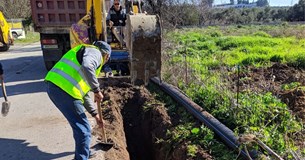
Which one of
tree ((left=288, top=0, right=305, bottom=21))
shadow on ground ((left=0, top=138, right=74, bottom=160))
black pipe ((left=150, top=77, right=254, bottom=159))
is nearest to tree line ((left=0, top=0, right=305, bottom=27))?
tree ((left=288, top=0, right=305, bottom=21))

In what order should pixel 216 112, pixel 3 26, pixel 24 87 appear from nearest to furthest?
pixel 216 112
pixel 3 26
pixel 24 87

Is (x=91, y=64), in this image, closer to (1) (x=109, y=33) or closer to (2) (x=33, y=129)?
(2) (x=33, y=129)

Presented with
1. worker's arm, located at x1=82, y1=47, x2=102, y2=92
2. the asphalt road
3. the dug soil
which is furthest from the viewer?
the asphalt road

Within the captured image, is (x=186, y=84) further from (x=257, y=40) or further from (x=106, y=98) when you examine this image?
(x=257, y=40)

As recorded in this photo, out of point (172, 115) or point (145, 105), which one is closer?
point (172, 115)

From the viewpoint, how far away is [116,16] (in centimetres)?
879

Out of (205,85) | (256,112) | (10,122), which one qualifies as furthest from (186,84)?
(10,122)

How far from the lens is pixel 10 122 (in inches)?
265

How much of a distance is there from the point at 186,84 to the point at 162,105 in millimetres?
1005

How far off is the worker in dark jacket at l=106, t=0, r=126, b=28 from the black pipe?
2.58m

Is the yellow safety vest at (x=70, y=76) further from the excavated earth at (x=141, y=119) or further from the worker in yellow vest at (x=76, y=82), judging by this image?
the excavated earth at (x=141, y=119)

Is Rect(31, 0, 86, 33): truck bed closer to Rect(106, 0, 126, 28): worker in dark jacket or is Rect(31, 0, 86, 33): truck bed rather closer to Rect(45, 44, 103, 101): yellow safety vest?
Rect(106, 0, 126, 28): worker in dark jacket

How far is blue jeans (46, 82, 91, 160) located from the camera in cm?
430

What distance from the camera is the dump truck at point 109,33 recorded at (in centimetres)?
696
